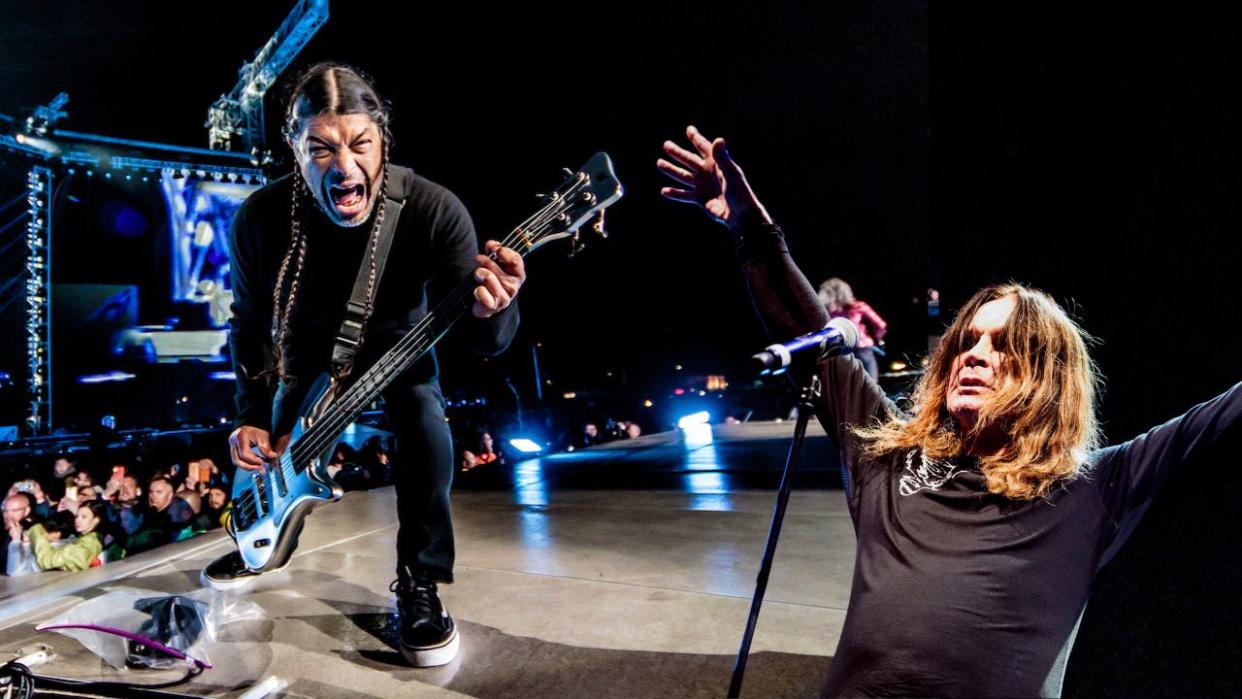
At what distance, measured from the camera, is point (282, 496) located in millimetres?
2156

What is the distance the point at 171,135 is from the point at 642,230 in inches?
350

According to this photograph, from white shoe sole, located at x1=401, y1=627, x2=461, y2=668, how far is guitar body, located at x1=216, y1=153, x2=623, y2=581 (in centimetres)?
59

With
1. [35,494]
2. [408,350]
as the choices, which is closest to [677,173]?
[408,350]

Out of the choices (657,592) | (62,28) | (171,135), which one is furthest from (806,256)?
(171,135)

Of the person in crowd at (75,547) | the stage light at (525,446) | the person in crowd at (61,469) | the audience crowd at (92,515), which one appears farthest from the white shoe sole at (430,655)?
the stage light at (525,446)

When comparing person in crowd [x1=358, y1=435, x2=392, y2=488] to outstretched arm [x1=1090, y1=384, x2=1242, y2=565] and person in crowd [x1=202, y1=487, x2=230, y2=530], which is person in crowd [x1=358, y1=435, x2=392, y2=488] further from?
outstretched arm [x1=1090, y1=384, x2=1242, y2=565]

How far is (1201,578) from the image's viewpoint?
1.30 m

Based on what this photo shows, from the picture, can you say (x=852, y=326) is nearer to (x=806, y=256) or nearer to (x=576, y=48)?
(x=576, y=48)

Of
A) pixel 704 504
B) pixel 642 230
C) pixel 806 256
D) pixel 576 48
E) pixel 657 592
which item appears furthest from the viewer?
pixel 642 230

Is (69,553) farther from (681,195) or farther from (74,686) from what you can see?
(681,195)

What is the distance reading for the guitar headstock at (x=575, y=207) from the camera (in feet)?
6.56

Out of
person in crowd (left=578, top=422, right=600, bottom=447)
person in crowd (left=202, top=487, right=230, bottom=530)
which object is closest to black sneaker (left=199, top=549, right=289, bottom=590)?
person in crowd (left=202, top=487, right=230, bottom=530)

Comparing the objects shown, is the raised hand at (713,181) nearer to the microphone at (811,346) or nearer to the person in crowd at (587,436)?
the microphone at (811,346)

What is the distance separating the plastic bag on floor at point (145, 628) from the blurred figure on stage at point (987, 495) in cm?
175
